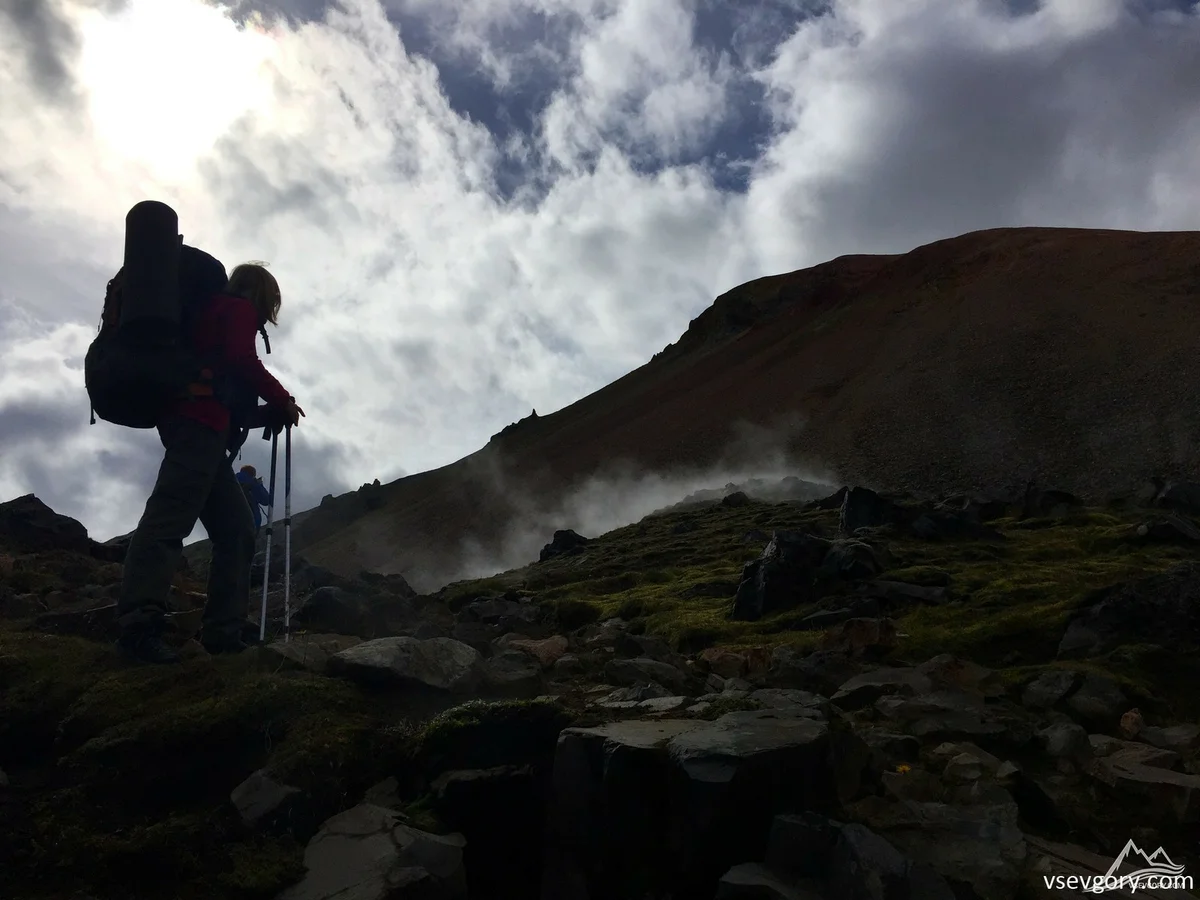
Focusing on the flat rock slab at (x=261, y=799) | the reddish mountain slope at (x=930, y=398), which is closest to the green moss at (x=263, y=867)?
the flat rock slab at (x=261, y=799)

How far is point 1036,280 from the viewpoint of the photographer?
79.4 metres

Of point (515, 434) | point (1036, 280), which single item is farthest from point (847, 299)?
point (515, 434)

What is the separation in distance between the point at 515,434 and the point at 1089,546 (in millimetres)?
91388

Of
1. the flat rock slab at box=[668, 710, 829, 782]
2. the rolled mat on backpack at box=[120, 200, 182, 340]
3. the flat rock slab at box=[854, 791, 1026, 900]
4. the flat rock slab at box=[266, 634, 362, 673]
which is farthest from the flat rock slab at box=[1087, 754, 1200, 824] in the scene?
the rolled mat on backpack at box=[120, 200, 182, 340]

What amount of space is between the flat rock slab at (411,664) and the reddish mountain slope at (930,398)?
84.4 feet

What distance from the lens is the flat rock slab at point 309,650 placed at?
6.39 meters

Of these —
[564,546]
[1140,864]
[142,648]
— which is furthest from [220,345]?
[564,546]

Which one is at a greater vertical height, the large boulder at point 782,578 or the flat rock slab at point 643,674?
the large boulder at point 782,578

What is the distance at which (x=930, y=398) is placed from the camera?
60.0m

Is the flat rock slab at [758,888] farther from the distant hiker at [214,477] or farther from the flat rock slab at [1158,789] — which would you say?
the distant hiker at [214,477]

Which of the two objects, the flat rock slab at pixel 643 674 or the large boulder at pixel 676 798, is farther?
the flat rock slab at pixel 643 674

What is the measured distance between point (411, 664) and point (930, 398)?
59558 mm

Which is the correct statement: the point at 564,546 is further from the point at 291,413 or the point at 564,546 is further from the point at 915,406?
the point at 915,406

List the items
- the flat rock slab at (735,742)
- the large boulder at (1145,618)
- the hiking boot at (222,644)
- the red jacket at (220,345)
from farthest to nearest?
the large boulder at (1145,618) < the hiking boot at (222,644) < the red jacket at (220,345) < the flat rock slab at (735,742)
